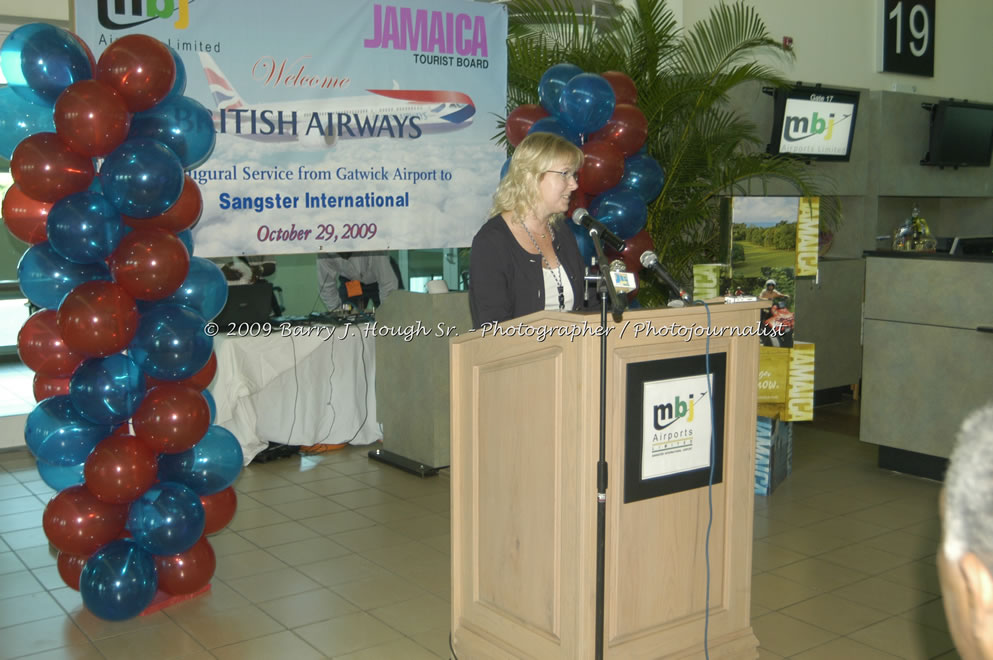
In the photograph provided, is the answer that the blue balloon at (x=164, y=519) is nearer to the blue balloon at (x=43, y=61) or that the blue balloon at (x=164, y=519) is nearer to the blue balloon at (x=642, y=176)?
the blue balloon at (x=43, y=61)

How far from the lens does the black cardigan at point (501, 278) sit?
311 cm

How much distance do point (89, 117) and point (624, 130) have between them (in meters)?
2.53

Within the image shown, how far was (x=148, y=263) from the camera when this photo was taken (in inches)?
136

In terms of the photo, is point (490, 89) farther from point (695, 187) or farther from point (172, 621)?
point (172, 621)

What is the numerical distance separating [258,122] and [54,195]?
1.75 m

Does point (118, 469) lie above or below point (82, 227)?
below

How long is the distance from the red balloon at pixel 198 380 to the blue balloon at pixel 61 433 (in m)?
0.24

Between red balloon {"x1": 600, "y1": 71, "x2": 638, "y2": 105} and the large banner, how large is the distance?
1.05 metres

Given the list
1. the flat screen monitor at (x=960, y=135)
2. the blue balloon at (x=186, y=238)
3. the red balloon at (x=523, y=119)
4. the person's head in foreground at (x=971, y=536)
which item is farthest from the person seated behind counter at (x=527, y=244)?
the flat screen monitor at (x=960, y=135)

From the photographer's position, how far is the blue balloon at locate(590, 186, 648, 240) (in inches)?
186

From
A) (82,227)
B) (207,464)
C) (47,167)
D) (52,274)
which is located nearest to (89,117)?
(47,167)

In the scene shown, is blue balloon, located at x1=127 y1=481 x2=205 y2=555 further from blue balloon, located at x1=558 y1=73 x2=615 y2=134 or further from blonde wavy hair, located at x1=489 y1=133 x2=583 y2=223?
blue balloon, located at x1=558 y1=73 x2=615 y2=134

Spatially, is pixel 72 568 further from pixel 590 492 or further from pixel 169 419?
pixel 590 492

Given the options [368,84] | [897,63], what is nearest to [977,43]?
[897,63]
